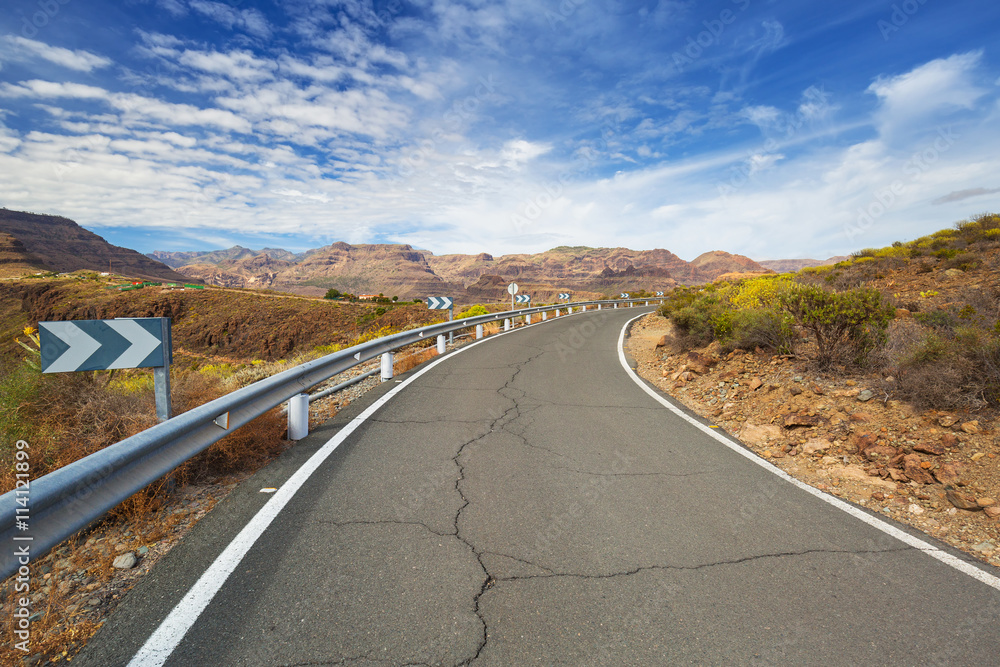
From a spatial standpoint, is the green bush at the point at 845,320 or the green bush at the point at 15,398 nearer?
the green bush at the point at 15,398

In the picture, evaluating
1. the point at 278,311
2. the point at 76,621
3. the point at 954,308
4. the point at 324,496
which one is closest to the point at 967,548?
the point at 324,496

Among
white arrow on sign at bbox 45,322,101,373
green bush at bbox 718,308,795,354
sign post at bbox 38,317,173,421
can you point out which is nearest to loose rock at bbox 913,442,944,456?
green bush at bbox 718,308,795,354

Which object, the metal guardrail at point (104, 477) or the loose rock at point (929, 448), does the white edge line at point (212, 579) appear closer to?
the metal guardrail at point (104, 477)

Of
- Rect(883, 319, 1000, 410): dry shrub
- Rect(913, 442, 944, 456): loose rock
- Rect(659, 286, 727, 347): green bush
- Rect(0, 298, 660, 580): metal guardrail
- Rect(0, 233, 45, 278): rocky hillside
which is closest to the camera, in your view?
Rect(0, 298, 660, 580): metal guardrail

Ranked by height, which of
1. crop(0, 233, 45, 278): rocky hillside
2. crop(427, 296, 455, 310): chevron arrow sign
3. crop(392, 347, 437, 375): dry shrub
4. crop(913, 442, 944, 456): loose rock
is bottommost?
crop(392, 347, 437, 375): dry shrub

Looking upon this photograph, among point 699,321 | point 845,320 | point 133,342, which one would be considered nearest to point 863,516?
point 845,320

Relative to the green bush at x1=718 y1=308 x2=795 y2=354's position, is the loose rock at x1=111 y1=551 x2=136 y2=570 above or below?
below

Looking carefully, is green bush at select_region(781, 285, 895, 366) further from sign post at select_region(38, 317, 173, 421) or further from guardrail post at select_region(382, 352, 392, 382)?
sign post at select_region(38, 317, 173, 421)

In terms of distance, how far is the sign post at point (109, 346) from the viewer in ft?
10.4

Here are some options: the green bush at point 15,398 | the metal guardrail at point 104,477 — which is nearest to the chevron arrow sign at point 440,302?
the metal guardrail at point 104,477

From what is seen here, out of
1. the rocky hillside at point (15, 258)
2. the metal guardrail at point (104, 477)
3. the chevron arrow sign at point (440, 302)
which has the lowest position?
the metal guardrail at point (104, 477)

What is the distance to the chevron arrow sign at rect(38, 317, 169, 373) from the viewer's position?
3.16 metres

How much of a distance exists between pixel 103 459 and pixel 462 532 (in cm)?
216

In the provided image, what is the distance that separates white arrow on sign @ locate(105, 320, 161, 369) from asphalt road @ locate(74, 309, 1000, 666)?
4.39 feet
